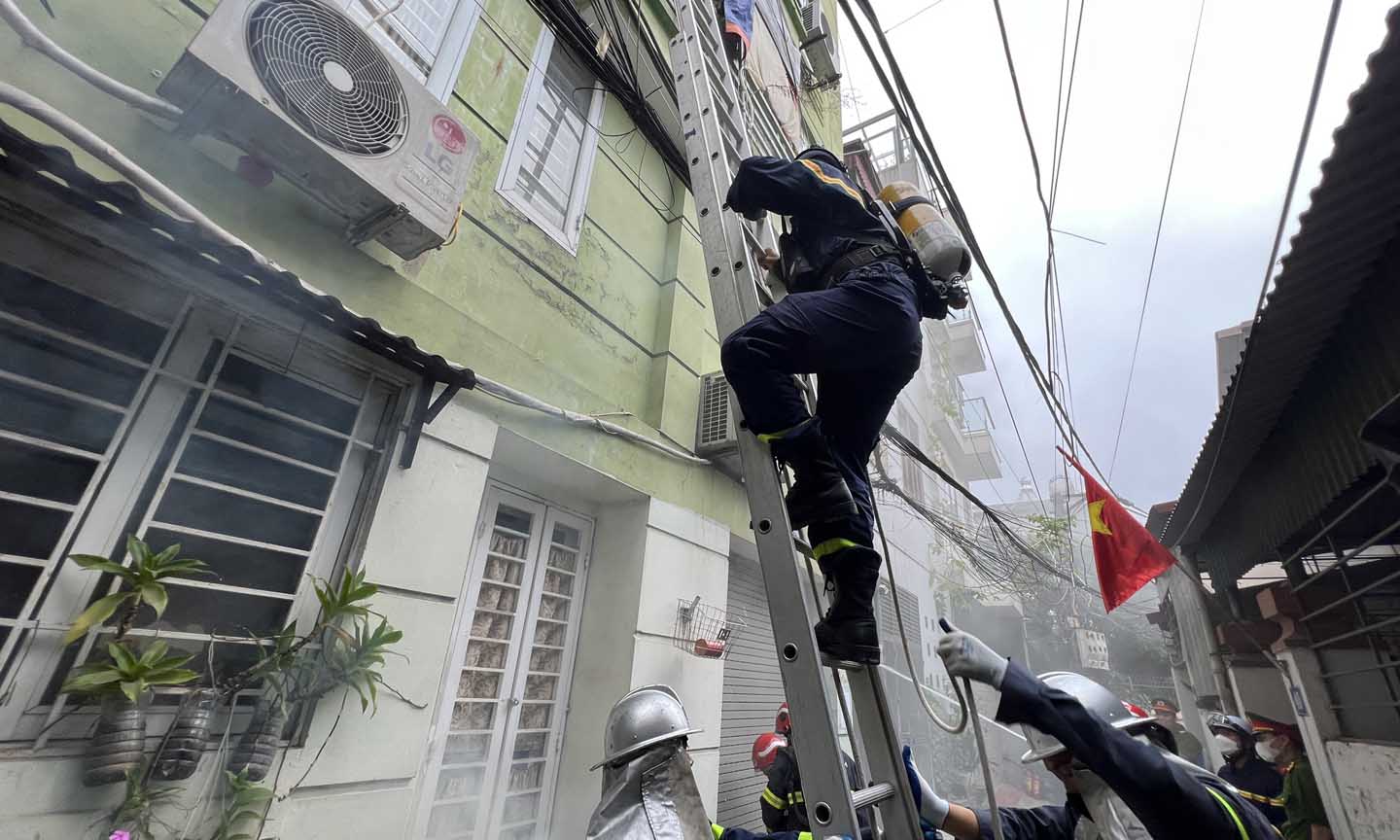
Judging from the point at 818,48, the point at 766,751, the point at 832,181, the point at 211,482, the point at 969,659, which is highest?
the point at 818,48

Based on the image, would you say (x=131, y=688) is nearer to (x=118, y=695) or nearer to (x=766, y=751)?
(x=118, y=695)

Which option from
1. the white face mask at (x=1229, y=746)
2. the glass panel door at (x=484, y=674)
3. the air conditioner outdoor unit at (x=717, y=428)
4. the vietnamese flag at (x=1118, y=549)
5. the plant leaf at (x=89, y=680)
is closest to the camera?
the plant leaf at (x=89, y=680)

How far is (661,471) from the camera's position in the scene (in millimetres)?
4387

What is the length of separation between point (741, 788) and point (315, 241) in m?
5.11

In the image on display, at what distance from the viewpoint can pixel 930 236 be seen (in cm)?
230

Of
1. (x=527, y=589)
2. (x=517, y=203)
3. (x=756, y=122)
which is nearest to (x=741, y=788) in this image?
(x=527, y=589)

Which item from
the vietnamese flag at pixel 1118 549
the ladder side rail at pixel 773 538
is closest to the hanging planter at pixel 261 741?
the ladder side rail at pixel 773 538

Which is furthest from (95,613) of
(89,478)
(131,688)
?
(89,478)

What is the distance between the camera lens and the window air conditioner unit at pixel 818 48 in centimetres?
939

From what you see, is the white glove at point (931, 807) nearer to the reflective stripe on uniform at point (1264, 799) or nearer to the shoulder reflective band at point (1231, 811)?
the shoulder reflective band at point (1231, 811)

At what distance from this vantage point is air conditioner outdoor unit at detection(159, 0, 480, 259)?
2178mm

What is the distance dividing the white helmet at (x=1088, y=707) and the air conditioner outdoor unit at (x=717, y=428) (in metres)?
2.74

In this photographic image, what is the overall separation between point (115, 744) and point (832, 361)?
102 inches

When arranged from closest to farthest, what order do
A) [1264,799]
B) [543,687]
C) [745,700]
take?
1. [543,687]
2. [1264,799]
3. [745,700]
